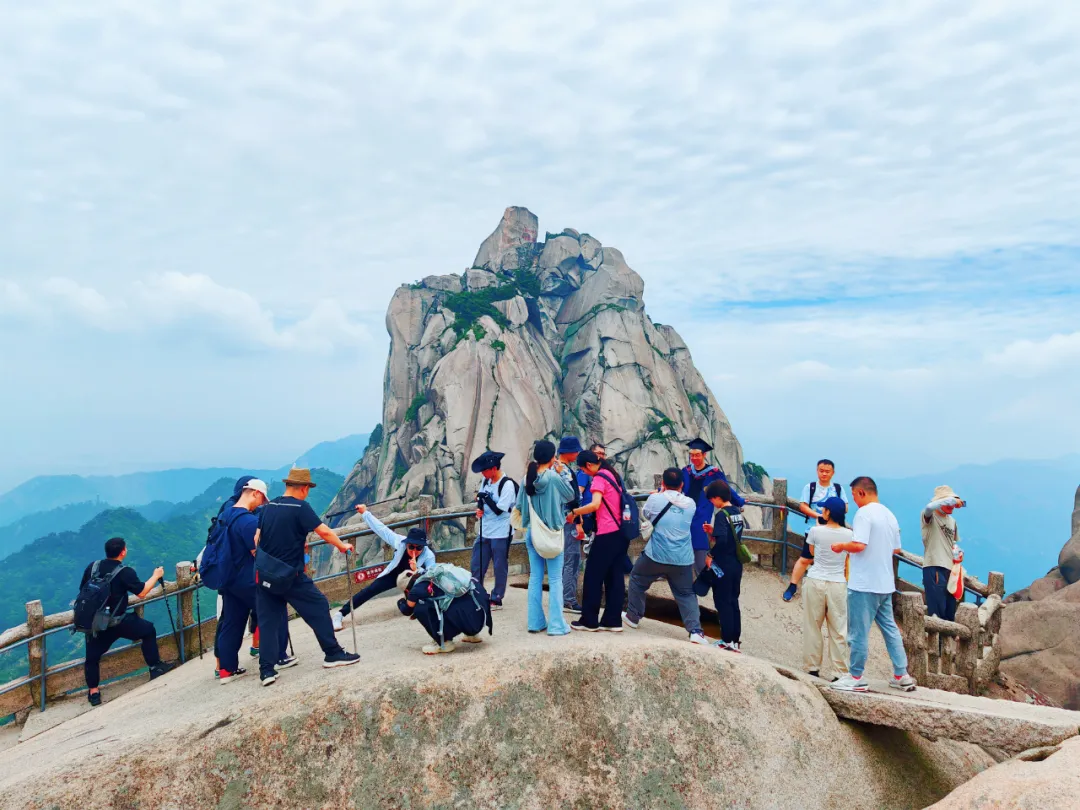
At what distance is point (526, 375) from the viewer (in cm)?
4500

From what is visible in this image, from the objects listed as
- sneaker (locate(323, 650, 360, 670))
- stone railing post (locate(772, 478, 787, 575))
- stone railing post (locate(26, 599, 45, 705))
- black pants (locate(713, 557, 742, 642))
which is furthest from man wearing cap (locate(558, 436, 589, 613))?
stone railing post (locate(26, 599, 45, 705))

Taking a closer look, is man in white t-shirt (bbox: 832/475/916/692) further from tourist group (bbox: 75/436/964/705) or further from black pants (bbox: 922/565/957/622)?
black pants (bbox: 922/565/957/622)

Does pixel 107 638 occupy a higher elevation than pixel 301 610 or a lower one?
lower

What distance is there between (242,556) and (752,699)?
512cm

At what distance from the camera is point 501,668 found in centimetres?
527

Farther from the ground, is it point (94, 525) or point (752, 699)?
point (752, 699)

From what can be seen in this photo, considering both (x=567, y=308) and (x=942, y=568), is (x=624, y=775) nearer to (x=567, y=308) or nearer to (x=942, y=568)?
(x=942, y=568)

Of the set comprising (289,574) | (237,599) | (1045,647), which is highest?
(289,574)

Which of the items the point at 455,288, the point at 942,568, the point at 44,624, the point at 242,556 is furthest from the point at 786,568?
the point at 455,288

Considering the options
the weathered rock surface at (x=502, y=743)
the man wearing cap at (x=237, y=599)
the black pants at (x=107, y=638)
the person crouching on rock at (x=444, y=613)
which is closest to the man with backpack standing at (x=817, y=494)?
the weathered rock surface at (x=502, y=743)

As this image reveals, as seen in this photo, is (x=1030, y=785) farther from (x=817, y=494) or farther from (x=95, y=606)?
(x=95, y=606)

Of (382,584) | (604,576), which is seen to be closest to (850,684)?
(604,576)

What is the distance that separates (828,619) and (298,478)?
544cm

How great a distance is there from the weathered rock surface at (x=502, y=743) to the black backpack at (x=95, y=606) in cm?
115
